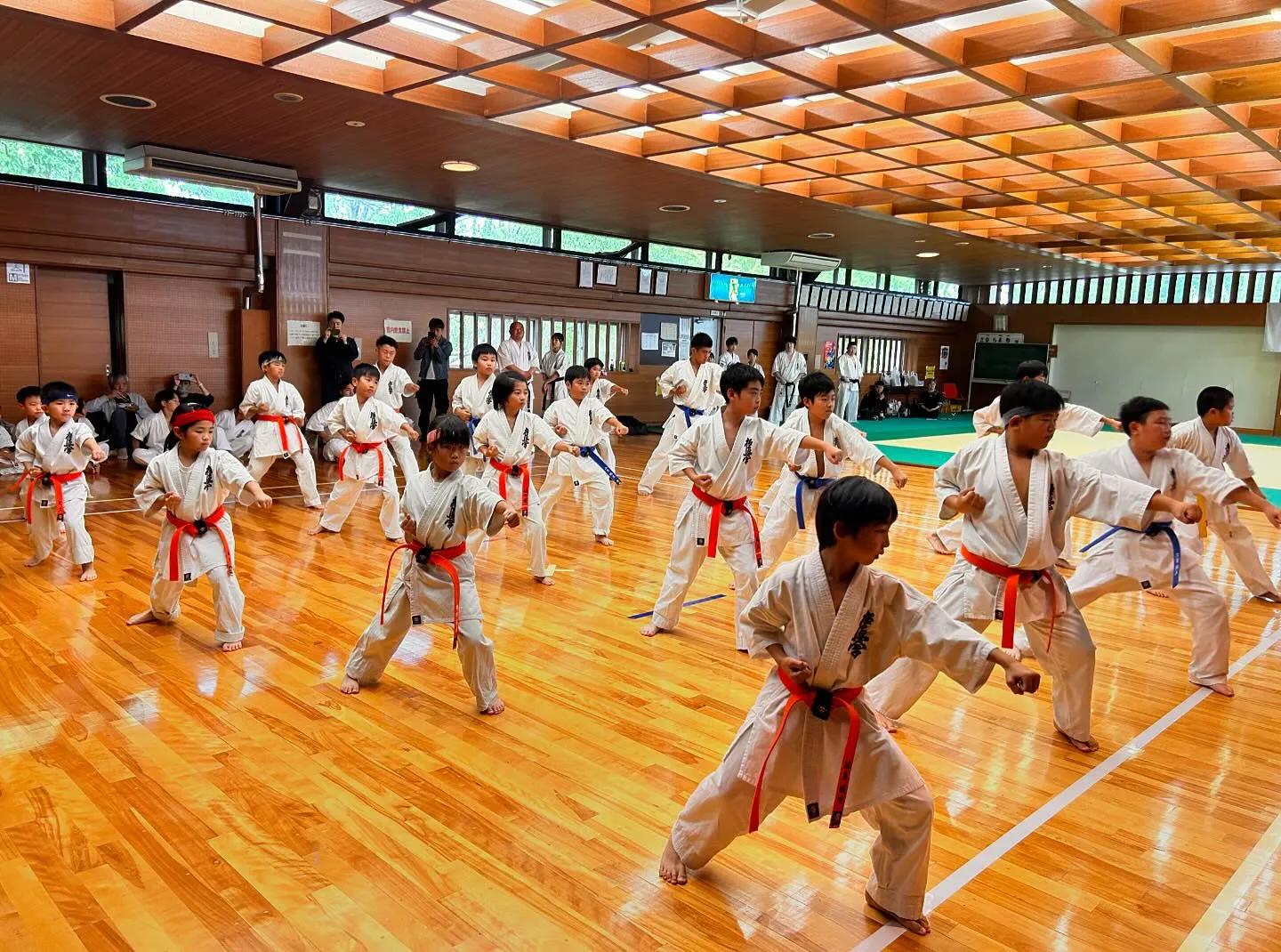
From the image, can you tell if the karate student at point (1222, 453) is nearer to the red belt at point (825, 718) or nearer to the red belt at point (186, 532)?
the red belt at point (825, 718)

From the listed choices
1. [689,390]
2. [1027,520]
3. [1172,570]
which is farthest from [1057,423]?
[689,390]

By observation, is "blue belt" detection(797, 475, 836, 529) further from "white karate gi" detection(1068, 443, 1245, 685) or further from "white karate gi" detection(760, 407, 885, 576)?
"white karate gi" detection(1068, 443, 1245, 685)

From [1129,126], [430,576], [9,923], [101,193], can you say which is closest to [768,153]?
[1129,126]

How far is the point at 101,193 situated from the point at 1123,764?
32.4 ft

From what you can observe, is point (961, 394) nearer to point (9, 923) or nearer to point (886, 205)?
point (886, 205)

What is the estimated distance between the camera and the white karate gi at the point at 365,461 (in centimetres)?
644

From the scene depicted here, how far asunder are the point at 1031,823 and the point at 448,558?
7.52 feet

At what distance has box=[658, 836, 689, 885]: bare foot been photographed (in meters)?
2.34

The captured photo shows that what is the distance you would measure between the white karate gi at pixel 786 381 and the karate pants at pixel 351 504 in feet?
32.5

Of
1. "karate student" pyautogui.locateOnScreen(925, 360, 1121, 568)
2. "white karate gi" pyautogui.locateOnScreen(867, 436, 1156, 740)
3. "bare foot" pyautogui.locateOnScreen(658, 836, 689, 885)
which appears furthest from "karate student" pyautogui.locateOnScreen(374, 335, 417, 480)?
"bare foot" pyautogui.locateOnScreen(658, 836, 689, 885)

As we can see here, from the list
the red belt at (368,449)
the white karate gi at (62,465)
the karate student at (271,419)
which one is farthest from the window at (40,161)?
the red belt at (368,449)

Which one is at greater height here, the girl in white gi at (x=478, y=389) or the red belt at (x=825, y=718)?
the girl in white gi at (x=478, y=389)

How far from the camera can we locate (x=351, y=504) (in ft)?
21.5

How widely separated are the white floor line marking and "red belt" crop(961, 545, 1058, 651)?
0.52 m
